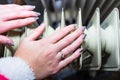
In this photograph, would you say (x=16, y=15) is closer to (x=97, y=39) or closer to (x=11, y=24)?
(x=11, y=24)

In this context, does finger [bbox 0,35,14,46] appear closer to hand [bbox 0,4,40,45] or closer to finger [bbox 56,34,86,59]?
hand [bbox 0,4,40,45]

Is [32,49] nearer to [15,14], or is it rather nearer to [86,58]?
[15,14]

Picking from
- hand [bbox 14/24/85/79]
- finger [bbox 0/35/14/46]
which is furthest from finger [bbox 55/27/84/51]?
finger [bbox 0/35/14/46]

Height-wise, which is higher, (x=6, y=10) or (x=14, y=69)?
(x=6, y=10)

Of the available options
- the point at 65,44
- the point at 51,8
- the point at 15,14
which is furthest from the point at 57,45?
the point at 51,8

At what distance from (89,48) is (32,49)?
16 cm

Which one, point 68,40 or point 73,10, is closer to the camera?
point 68,40

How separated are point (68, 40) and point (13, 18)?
0.15m

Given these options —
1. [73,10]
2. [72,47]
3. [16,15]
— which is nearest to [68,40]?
[72,47]

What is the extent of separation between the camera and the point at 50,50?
537mm

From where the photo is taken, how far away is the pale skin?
539 mm

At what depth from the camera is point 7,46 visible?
1.94 feet

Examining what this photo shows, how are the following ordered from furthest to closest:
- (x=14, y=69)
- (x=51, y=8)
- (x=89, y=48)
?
(x=51, y=8) < (x=89, y=48) < (x=14, y=69)

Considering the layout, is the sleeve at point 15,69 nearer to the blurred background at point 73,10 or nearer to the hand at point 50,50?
the hand at point 50,50
